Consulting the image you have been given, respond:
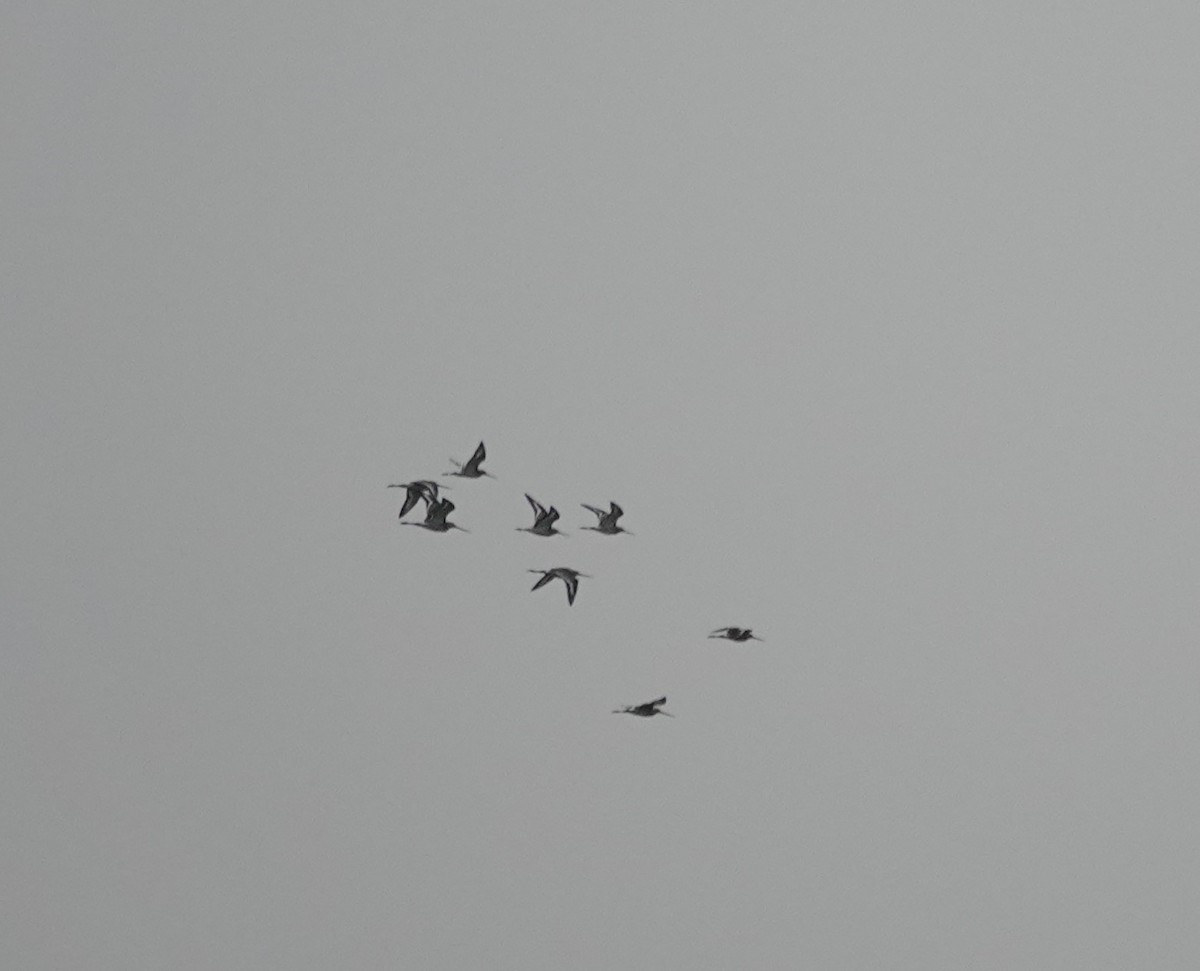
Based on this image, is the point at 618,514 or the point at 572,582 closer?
the point at 572,582

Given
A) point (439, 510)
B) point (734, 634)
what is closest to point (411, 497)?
point (439, 510)

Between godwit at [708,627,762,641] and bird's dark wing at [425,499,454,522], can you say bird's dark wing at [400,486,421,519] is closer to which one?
bird's dark wing at [425,499,454,522]

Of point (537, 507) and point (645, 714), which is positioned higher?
point (537, 507)

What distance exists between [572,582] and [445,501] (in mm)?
7659

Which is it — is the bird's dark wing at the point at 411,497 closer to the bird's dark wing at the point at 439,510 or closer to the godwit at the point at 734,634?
the bird's dark wing at the point at 439,510

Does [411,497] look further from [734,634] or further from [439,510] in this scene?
[734,634]

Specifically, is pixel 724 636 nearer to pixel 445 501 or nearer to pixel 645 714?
pixel 645 714

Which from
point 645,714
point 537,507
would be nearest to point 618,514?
point 537,507

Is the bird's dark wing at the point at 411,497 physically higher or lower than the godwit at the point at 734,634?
higher

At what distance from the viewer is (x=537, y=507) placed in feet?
331

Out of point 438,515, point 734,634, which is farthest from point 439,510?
point 734,634

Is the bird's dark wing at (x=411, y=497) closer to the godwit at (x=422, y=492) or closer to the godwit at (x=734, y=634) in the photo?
the godwit at (x=422, y=492)

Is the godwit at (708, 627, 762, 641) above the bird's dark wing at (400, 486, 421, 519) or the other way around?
the other way around

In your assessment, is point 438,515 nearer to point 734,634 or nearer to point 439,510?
point 439,510
